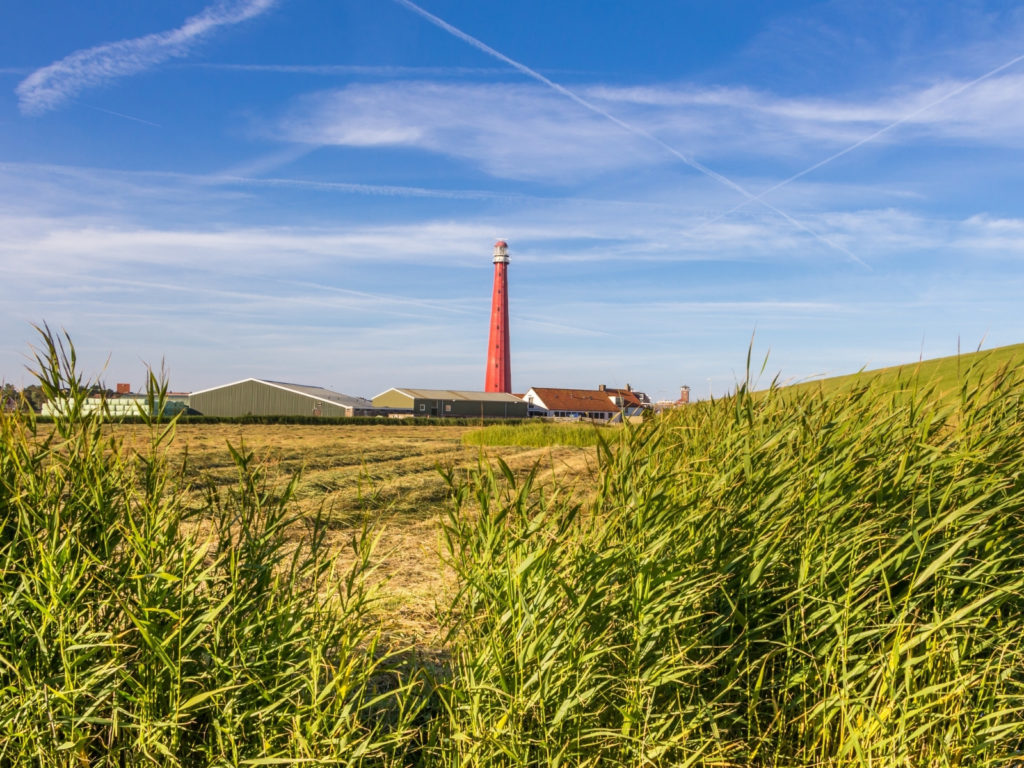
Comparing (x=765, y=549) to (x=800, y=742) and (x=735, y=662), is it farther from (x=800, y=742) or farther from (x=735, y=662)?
(x=800, y=742)

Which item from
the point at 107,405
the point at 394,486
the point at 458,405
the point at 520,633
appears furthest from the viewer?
the point at 458,405

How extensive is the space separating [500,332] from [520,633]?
61.2 meters

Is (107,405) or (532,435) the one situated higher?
(107,405)

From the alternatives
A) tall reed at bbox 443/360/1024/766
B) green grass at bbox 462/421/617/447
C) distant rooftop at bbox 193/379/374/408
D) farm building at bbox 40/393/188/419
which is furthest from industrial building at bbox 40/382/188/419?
distant rooftop at bbox 193/379/374/408

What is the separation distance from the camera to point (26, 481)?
3393 millimetres

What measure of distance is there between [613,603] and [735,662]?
2.47 feet

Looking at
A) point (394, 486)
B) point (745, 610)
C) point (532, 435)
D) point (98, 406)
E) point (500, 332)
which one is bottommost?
point (394, 486)

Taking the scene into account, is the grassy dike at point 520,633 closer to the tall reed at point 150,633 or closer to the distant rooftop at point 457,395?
the tall reed at point 150,633

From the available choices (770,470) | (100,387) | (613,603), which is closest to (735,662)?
(613,603)

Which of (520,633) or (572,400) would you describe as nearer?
(520,633)

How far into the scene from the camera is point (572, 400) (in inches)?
2640

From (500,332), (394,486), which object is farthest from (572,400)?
(394,486)

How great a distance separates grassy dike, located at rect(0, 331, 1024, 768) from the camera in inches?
122

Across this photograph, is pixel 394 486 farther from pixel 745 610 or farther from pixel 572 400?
pixel 572 400
